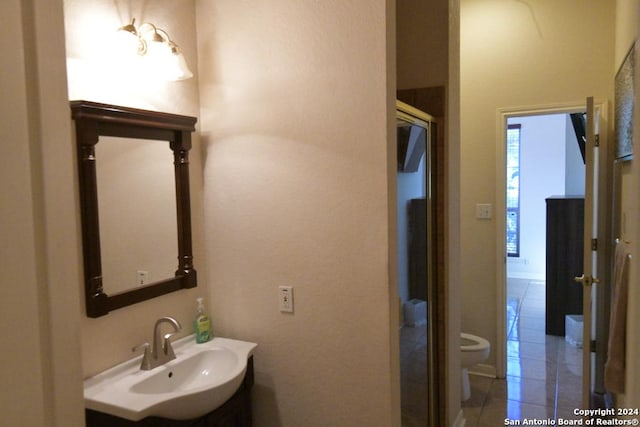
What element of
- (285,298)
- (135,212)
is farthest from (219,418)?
(135,212)

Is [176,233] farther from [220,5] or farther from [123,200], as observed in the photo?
[220,5]

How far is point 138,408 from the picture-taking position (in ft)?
4.86

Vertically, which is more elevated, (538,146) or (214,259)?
(538,146)

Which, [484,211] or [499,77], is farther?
[484,211]

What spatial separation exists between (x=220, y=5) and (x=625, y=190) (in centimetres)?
226

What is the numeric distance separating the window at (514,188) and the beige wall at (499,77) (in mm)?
3648

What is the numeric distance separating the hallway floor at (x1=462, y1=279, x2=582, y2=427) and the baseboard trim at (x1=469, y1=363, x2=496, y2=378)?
4 cm

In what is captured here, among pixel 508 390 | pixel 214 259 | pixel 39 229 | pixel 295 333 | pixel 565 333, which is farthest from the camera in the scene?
pixel 565 333

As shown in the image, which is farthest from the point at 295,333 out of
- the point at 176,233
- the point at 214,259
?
the point at 176,233

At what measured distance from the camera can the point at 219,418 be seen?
5.90ft

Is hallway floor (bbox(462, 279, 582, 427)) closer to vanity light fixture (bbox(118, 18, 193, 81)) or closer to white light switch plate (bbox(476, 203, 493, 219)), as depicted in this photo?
white light switch plate (bbox(476, 203, 493, 219))

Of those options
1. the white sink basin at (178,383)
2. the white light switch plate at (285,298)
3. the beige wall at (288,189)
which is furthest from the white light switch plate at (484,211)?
the white sink basin at (178,383)

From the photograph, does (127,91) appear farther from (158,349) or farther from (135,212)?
(158,349)

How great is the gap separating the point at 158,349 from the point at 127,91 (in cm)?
104
